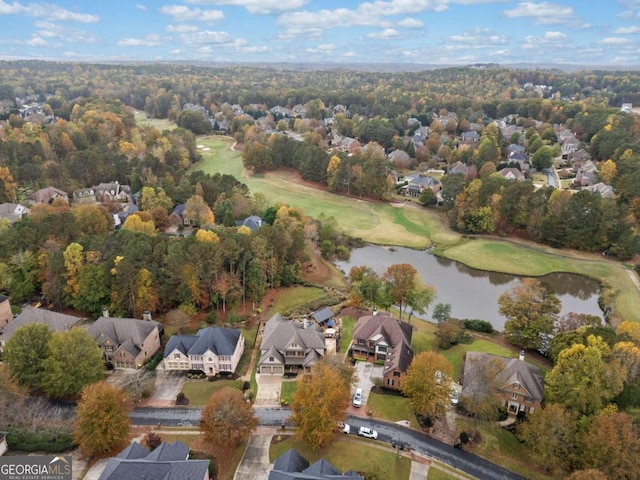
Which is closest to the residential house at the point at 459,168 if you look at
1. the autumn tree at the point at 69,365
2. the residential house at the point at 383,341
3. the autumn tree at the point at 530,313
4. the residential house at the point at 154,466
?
the autumn tree at the point at 530,313

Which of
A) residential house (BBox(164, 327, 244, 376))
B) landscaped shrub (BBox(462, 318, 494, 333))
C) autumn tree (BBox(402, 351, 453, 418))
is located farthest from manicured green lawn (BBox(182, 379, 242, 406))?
landscaped shrub (BBox(462, 318, 494, 333))

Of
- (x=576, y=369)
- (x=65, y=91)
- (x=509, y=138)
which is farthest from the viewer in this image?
(x=65, y=91)

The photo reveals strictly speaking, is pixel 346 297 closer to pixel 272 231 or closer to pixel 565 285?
pixel 272 231

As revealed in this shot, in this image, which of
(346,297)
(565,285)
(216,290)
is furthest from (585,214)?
(216,290)

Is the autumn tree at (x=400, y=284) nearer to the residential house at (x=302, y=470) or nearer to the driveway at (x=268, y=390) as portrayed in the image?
the driveway at (x=268, y=390)

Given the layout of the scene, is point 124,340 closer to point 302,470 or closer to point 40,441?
point 40,441

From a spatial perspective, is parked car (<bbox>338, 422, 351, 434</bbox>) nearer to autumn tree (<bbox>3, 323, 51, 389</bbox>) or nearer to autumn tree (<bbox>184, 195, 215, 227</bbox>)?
autumn tree (<bbox>3, 323, 51, 389</bbox>)
